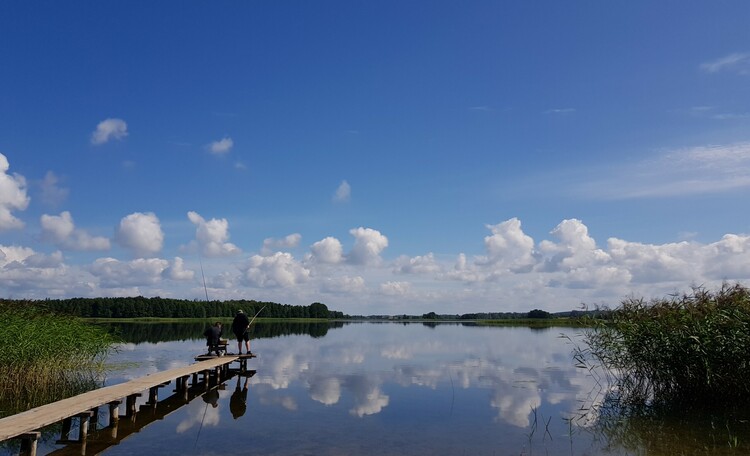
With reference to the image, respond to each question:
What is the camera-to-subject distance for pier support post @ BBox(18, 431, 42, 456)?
9624 mm

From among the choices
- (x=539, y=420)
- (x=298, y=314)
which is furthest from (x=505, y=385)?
(x=298, y=314)

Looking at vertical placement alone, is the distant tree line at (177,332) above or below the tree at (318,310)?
below

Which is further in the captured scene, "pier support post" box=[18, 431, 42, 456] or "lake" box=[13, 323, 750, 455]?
"lake" box=[13, 323, 750, 455]

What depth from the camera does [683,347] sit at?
52.0 ft

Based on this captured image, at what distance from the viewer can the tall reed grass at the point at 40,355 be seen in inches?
627

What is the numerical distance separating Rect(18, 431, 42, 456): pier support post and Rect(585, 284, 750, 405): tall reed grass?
15686 millimetres

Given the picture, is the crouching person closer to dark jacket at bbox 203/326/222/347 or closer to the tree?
dark jacket at bbox 203/326/222/347

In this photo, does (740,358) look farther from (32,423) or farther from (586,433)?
(32,423)

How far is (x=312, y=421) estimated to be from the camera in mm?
14398

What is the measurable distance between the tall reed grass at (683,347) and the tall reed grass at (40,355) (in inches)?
678

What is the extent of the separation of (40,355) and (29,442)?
27.5 ft

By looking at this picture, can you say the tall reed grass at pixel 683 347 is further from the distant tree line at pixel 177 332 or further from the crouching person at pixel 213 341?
the distant tree line at pixel 177 332

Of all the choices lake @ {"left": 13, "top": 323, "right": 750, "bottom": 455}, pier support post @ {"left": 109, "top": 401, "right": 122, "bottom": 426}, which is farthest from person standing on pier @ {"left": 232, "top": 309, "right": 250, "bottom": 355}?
pier support post @ {"left": 109, "top": 401, "right": 122, "bottom": 426}

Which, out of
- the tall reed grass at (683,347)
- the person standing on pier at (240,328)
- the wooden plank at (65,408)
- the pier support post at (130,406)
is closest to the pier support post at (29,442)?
the wooden plank at (65,408)
